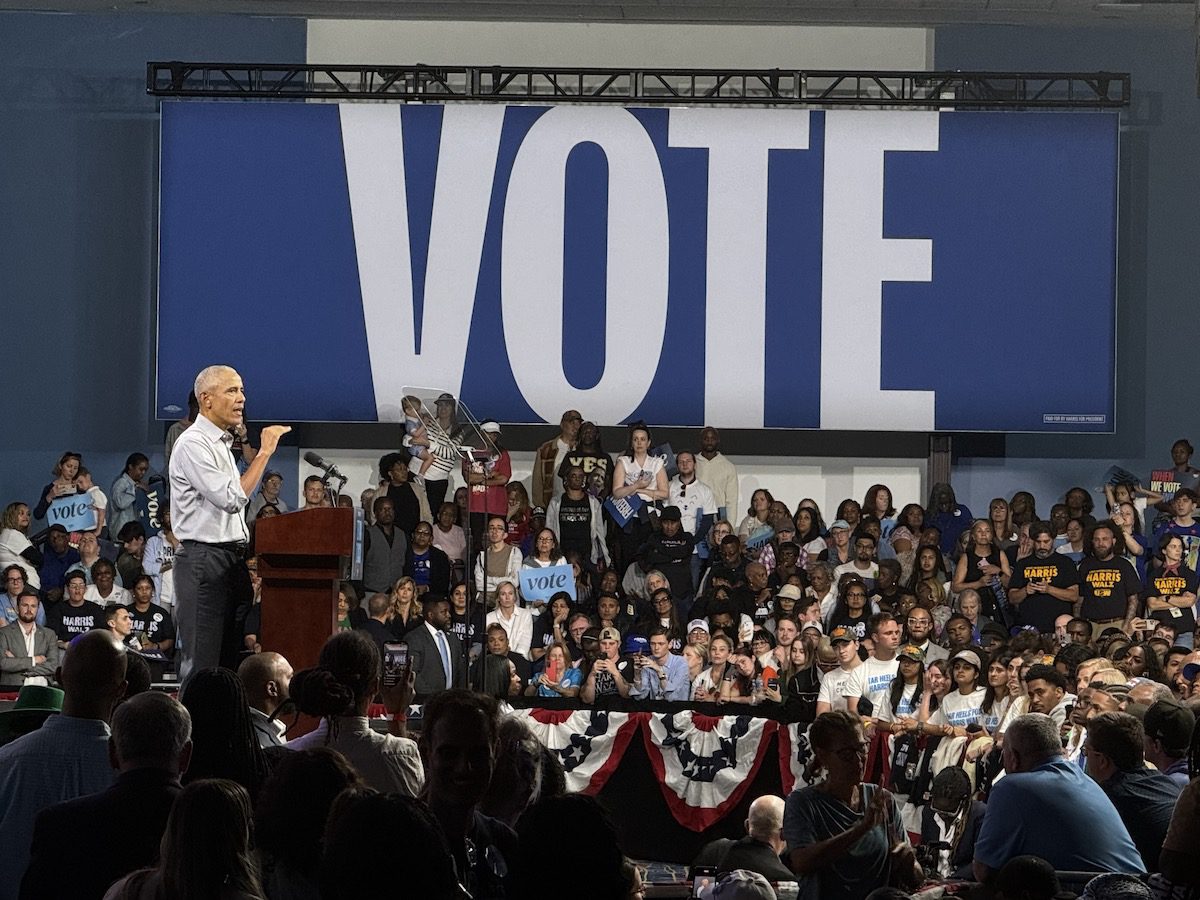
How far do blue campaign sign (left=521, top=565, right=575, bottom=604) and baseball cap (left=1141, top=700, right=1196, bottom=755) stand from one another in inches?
255

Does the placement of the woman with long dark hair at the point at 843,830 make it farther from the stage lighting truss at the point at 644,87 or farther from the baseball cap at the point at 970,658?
the stage lighting truss at the point at 644,87

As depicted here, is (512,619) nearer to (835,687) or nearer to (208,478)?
(835,687)

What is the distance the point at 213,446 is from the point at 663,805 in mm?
3459

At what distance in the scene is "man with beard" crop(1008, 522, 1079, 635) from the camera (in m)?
11.2

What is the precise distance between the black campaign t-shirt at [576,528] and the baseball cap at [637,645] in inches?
64.6

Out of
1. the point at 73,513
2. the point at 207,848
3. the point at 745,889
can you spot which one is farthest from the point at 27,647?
the point at 207,848

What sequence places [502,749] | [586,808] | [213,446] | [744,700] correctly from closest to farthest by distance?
[586,808] → [502,749] → [213,446] → [744,700]

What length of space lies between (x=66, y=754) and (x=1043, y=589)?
8.63 meters

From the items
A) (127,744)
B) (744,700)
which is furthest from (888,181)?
(127,744)

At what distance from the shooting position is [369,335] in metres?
13.7

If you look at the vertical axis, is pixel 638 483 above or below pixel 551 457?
below

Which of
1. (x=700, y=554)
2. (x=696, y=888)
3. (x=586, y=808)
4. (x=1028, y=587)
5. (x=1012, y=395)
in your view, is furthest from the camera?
(x=1012, y=395)

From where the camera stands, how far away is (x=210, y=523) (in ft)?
18.7

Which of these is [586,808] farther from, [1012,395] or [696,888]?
[1012,395]
